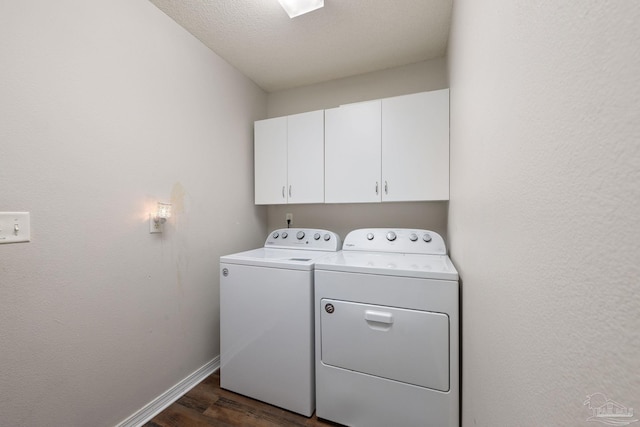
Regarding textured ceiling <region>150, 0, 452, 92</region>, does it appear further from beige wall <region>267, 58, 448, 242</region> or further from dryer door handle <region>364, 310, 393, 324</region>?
dryer door handle <region>364, 310, 393, 324</region>

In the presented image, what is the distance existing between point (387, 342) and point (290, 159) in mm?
1530

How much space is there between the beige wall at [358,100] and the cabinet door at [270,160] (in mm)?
338

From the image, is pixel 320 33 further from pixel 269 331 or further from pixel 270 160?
pixel 269 331

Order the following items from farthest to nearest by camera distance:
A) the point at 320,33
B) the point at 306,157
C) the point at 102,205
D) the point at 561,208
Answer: the point at 306,157 → the point at 320,33 → the point at 102,205 → the point at 561,208

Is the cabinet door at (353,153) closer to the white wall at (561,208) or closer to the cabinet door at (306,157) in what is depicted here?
the cabinet door at (306,157)

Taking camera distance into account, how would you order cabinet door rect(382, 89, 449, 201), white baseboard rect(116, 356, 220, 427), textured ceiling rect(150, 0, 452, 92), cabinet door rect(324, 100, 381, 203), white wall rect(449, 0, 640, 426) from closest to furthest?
white wall rect(449, 0, 640, 426) < white baseboard rect(116, 356, 220, 427) < textured ceiling rect(150, 0, 452, 92) < cabinet door rect(382, 89, 449, 201) < cabinet door rect(324, 100, 381, 203)

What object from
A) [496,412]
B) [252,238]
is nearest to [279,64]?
[252,238]

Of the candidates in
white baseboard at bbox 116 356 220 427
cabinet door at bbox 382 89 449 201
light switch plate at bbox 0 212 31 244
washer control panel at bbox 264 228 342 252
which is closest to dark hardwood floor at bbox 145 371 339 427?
white baseboard at bbox 116 356 220 427

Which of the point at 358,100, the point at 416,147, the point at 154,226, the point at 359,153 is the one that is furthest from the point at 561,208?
the point at 358,100

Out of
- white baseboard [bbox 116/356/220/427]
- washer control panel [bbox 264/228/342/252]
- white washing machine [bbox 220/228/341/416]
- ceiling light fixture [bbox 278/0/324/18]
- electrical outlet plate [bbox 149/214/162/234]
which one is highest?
ceiling light fixture [bbox 278/0/324/18]

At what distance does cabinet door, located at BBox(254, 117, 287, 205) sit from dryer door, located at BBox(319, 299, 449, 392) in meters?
1.13

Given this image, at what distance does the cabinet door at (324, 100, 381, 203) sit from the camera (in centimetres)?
183

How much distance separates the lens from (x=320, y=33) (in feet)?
5.59

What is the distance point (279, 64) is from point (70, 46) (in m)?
1.34
